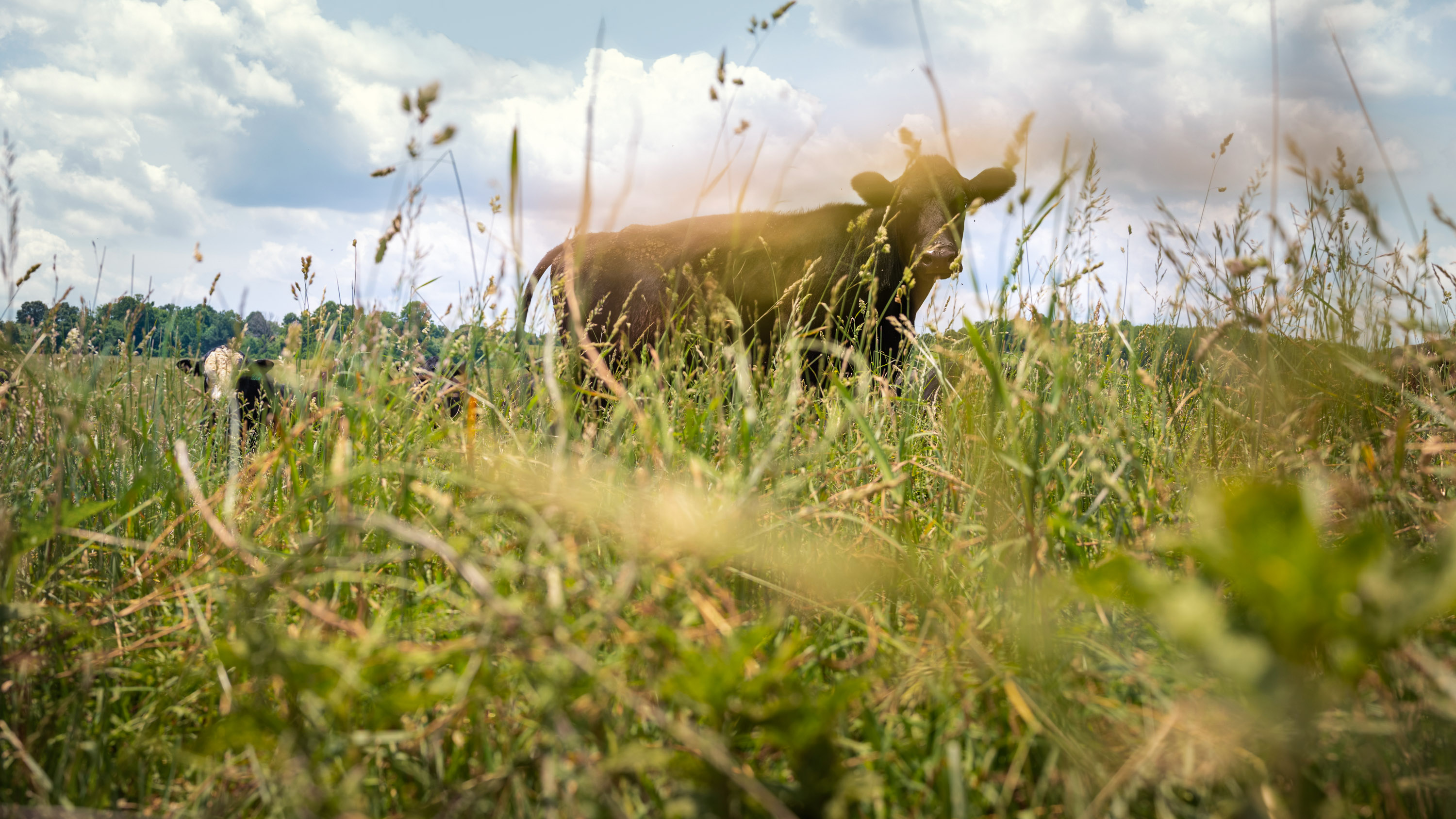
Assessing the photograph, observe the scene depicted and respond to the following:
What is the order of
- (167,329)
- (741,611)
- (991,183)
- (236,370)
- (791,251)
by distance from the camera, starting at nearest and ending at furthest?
(741,611) < (236,370) < (167,329) < (791,251) < (991,183)

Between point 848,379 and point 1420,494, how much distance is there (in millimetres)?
1465

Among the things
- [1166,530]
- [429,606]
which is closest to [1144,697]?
[1166,530]

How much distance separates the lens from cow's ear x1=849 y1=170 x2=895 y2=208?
24.4ft

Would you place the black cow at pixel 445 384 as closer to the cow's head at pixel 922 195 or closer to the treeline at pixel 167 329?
the treeline at pixel 167 329

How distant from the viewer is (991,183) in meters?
7.67

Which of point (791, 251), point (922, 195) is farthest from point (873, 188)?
point (791, 251)

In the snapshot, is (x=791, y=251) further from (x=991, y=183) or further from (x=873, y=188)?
(x=991, y=183)

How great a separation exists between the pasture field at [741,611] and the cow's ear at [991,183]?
6.04 metres

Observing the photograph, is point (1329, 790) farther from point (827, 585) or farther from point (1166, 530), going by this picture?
point (827, 585)

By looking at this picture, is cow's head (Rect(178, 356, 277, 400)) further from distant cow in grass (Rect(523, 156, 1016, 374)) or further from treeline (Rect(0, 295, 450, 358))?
distant cow in grass (Rect(523, 156, 1016, 374))

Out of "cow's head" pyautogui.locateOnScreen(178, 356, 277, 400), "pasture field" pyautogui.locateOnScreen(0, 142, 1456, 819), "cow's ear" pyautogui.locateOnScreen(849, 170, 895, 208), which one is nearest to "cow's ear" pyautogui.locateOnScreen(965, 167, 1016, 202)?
"cow's ear" pyautogui.locateOnScreen(849, 170, 895, 208)

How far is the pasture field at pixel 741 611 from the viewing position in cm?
75

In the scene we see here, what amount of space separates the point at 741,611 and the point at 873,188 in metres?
7.07

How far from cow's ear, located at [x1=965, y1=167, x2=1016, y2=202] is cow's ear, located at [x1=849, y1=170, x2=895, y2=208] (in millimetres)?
927
